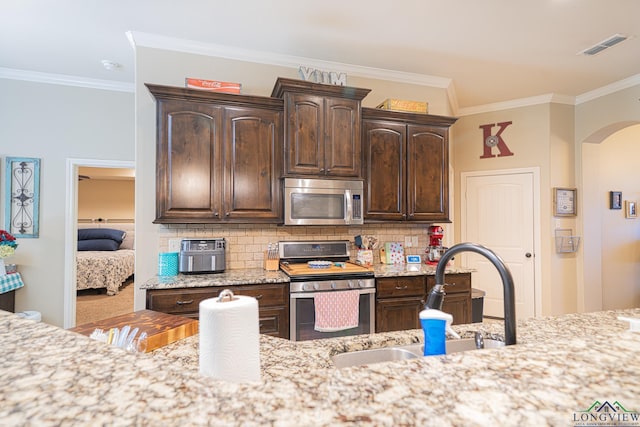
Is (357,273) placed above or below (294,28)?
below

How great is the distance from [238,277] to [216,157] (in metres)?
1.04

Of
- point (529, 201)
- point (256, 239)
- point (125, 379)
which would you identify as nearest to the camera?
point (125, 379)

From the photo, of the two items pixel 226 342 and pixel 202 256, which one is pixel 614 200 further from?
pixel 226 342

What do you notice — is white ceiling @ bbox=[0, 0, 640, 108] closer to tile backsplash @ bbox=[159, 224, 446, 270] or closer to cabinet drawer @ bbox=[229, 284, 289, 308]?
tile backsplash @ bbox=[159, 224, 446, 270]

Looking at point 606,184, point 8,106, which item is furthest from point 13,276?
point 606,184

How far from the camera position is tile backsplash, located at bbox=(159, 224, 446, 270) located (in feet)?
9.41

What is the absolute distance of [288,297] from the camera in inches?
98.3

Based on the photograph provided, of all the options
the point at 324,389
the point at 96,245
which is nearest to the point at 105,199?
the point at 96,245

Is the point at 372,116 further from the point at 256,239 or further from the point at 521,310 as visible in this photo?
the point at 521,310

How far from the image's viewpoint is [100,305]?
482 centimetres

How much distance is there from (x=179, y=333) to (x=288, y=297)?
4.62ft

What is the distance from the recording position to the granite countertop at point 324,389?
419mm

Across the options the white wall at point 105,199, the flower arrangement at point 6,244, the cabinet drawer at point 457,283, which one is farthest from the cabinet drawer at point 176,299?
the white wall at point 105,199

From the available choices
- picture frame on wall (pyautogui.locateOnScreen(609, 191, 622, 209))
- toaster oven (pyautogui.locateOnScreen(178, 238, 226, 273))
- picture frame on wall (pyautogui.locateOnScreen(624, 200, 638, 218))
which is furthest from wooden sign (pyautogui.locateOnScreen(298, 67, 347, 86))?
picture frame on wall (pyautogui.locateOnScreen(624, 200, 638, 218))
